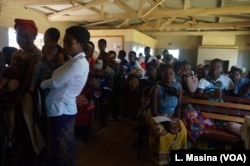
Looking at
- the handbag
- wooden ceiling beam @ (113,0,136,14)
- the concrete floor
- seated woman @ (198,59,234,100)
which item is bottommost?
the concrete floor

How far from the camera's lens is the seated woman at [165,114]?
2236 millimetres

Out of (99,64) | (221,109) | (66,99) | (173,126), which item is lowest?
(173,126)

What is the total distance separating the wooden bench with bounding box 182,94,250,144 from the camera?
2.42 meters

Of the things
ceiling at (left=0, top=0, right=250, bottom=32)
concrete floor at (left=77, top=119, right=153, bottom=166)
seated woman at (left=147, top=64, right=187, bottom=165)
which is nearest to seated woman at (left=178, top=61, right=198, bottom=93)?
seated woman at (left=147, top=64, right=187, bottom=165)

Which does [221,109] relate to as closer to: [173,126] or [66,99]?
[173,126]

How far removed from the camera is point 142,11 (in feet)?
19.1

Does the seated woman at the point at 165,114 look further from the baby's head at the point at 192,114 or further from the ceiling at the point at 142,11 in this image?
the ceiling at the point at 142,11

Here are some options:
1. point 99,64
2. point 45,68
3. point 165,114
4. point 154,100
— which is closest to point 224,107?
point 165,114

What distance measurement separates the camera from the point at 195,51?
10984 millimetres

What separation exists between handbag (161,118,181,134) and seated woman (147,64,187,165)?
0.07ft

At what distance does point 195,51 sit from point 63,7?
273 inches

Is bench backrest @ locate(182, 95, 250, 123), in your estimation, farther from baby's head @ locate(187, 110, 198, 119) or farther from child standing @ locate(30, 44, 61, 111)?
child standing @ locate(30, 44, 61, 111)

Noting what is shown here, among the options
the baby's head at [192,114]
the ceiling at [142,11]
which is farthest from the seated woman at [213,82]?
the ceiling at [142,11]

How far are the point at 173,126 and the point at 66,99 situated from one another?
1195mm
